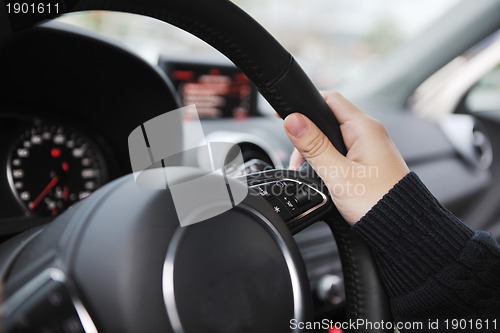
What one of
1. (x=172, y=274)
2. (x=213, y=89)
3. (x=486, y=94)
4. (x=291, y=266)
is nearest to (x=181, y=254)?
(x=172, y=274)

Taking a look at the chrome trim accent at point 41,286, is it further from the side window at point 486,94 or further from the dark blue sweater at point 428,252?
the side window at point 486,94

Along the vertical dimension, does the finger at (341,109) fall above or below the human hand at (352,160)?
above

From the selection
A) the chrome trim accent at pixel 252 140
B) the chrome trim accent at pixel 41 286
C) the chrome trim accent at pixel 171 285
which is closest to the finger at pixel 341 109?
the chrome trim accent at pixel 171 285

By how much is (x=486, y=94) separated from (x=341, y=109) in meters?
1.66

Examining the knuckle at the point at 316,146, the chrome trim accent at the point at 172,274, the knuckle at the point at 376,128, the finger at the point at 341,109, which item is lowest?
the chrome trim accent at the point at 172,274

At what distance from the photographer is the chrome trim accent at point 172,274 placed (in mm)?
563

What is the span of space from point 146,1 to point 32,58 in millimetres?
561

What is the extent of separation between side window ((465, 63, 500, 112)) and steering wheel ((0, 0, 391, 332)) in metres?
1.62

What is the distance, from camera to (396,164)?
0.76 metres

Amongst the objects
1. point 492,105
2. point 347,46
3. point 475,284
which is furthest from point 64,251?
point 347,46

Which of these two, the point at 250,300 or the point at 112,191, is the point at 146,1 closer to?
the point at 112,191
